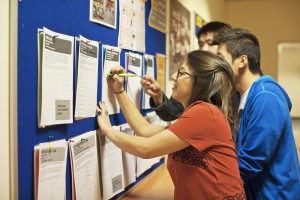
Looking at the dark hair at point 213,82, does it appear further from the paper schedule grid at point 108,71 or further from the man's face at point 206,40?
the man's face at point 206,40

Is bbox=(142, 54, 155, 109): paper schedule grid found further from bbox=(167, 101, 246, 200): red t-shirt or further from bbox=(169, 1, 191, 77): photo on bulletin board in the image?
bbox=(167, 101, 246, 200): red t-shirt

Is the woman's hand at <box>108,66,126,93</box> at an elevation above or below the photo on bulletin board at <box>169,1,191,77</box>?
below

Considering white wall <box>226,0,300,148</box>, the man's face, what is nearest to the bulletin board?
the man's face

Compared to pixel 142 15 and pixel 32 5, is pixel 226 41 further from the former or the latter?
pixel 32 5

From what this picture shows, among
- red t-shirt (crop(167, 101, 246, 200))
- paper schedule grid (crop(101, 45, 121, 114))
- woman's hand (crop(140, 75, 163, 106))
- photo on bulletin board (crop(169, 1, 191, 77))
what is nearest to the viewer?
red t-shirt (crop(167, 101, 246, 200))

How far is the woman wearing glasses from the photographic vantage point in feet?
3.71

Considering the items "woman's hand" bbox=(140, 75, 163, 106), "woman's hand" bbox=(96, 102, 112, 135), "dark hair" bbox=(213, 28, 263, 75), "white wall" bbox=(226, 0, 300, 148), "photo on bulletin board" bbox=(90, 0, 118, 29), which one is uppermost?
"white wall" bbox=(226, 0, 300, 148)

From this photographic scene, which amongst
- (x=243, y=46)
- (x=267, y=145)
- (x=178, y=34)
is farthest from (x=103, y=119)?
(x=178, y=34)

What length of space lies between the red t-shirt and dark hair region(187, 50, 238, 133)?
7cm

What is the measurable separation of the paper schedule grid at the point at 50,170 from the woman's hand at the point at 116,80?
0.40 metres

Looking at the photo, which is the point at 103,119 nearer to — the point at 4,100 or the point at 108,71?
the point at 108,71

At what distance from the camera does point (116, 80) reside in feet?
4.63

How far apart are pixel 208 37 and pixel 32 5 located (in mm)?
1334

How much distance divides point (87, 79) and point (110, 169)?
0.44 meters
